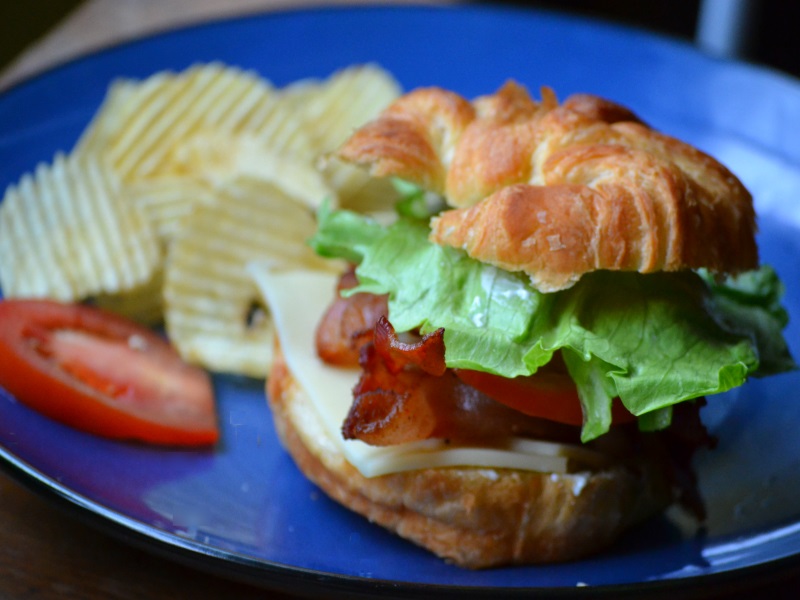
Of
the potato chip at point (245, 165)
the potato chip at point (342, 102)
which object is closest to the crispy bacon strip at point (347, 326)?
the potato chip at point (245, 165)

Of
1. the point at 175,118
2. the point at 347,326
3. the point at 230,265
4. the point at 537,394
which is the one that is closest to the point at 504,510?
the point at 537,394

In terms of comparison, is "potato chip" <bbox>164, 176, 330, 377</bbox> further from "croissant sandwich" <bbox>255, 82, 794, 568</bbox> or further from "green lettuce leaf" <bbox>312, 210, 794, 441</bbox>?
"green lettuce leaf" <bbox>312, 210, 794, 441</bbox>

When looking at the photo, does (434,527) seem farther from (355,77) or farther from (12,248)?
(355,77)

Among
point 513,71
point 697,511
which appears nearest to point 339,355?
point 697,511

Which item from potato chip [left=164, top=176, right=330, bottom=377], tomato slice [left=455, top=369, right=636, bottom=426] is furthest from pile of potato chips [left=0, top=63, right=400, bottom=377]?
tomato slice [left=455, top=369, right=636, bottom=426]

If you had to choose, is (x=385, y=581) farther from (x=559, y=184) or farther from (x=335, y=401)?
(x=559, y=184)

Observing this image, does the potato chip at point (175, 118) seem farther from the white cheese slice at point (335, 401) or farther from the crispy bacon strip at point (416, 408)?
the crispy bacon strip at point (416, 408)
